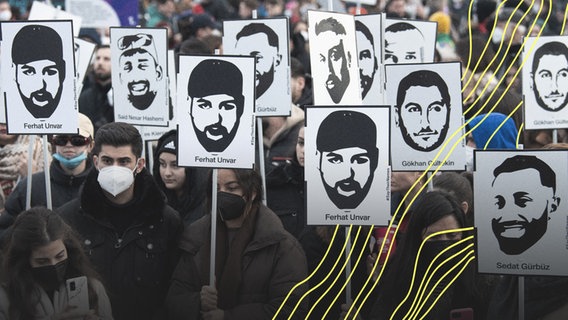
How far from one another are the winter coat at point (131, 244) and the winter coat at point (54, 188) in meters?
0.74

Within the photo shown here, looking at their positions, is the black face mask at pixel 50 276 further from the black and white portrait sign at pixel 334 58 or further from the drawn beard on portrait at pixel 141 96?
A: the drawn beard on portrait at pixel 141 96

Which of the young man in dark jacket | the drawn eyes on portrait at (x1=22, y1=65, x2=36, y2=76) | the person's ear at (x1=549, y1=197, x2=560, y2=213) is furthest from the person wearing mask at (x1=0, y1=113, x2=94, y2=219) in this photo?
the person's ear at (x1=549, y1=197, x2=560, y2=213)

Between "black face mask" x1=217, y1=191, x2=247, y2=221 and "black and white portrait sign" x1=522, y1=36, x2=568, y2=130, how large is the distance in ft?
7.48

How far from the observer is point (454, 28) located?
17.7 m

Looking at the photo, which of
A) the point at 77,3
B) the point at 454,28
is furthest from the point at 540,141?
the point at 454,28

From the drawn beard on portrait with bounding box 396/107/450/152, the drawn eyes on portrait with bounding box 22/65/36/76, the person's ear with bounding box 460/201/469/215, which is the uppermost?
the drawn eyes on portrait with bounding box 22/65/36/76

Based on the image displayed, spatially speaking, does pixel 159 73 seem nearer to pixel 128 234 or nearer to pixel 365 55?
pixel 365 55

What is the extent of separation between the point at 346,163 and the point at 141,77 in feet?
7.70

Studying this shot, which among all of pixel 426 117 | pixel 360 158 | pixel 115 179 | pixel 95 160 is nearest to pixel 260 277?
pixel 360 158

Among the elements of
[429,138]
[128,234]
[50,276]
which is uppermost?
[429,138]

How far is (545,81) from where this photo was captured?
7.82m

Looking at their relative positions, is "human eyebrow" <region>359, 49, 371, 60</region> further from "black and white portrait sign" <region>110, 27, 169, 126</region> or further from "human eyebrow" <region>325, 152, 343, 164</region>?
"human eyebrow" <region>325, 152, 343, 164</region>

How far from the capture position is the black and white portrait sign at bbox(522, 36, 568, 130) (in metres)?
7.73

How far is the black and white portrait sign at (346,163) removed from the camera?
20.8 ft
